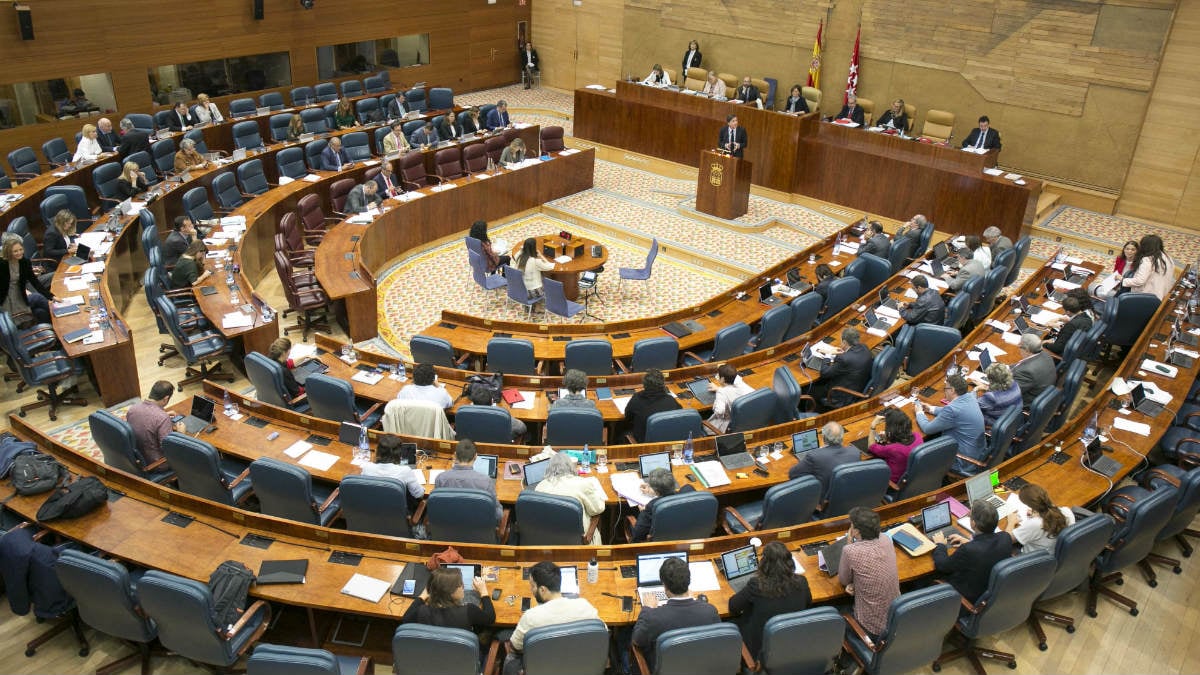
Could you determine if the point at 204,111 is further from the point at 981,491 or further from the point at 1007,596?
the point at 1007,596

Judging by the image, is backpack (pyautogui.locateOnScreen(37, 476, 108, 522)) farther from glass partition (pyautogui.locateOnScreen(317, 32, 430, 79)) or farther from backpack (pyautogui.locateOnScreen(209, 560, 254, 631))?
glass partition (pyautogui.locateOnScreen(317, 32, 430, 79))

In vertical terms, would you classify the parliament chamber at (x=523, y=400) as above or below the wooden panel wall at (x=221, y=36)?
below

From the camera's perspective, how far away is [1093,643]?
21.3 ft

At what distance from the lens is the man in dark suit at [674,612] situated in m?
5.13

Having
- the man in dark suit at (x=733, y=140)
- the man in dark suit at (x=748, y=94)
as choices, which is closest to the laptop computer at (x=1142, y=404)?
the man in dark suit at (x=733, y=140)

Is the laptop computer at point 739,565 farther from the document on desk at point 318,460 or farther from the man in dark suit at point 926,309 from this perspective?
the man in dark suit at point 926,309

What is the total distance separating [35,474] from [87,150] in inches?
347

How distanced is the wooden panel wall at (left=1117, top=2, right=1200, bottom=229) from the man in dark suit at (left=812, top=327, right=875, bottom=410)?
10248 millimetres

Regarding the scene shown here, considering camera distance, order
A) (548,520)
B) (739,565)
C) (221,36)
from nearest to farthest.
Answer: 1. (739,565)
2. (548,520)
3. (221,36)

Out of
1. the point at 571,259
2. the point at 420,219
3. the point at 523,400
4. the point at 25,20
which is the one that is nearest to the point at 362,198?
the point at 420,219

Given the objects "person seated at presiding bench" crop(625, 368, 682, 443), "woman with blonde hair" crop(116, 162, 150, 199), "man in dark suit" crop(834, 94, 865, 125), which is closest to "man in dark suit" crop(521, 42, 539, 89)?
"man in dark suit" crop(834, 94, 865, 125)

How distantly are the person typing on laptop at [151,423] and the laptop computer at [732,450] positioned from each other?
4754 millimetres

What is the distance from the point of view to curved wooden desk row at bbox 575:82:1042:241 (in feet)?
47.8

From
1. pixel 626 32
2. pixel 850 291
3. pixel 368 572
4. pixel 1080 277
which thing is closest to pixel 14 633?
pixel 368 572
